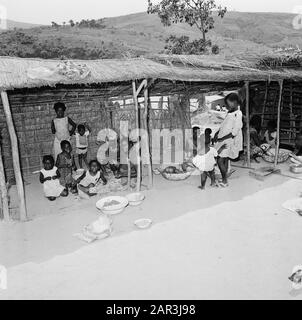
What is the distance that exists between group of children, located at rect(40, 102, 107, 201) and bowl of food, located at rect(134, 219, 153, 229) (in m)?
1.60

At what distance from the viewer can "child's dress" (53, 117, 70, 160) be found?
299 inches

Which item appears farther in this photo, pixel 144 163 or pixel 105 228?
pixel 144 163

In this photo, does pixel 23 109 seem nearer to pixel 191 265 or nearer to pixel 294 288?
pixel 191 265

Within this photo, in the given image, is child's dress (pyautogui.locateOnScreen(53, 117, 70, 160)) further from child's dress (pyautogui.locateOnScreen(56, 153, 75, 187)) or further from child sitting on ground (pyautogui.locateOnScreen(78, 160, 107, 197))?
child sitting on ground (pyautogui.locateOnScreen(78, 160, 107, 197))

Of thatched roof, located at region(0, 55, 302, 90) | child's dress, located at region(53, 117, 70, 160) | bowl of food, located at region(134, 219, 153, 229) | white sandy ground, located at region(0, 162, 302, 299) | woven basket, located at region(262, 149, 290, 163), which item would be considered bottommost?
white sandy ground, located at region(0, 162, 302, 299)

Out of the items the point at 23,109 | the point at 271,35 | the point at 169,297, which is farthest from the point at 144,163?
the point at 271,35

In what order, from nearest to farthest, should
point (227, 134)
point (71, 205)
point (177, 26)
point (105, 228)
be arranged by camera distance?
1. point (105, 228)
2. point (71, 205)
3. point (227, 134)
4. point (177, 26)

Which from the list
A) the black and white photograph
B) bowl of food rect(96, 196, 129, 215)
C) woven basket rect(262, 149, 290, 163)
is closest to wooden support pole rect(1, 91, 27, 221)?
the black and white photograph

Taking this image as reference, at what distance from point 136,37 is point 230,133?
36427 mm

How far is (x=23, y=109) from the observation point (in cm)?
796

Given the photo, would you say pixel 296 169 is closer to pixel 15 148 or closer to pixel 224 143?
pixel 224 143

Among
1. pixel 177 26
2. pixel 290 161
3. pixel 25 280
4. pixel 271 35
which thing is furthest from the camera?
pixel 177 26

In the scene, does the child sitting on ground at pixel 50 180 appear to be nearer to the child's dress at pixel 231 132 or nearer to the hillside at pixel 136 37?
the child's dress at pixel 231 132

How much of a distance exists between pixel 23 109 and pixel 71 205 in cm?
289
